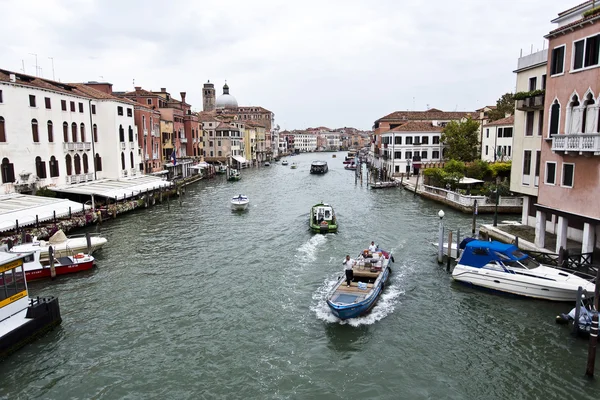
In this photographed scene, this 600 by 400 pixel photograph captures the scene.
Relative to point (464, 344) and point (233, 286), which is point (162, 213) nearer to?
point (233, 286)

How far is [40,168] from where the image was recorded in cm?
3020

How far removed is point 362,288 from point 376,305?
0.78 meters

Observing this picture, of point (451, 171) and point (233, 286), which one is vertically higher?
point (451, 171)

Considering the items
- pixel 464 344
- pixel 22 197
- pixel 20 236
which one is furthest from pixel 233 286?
pixel 22 197

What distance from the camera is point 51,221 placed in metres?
25.1

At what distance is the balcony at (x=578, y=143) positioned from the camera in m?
14.5

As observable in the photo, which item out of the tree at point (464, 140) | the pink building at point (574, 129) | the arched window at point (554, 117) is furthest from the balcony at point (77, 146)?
the tree at point (464, 140)

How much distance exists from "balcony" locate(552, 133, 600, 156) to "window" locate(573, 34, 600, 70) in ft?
8.11

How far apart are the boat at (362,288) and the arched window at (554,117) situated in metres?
8.09

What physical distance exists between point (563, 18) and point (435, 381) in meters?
16.7

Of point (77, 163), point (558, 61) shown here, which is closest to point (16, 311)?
point (558, 61)

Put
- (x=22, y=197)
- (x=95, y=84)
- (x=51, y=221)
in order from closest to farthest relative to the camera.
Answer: (x=51, y=221) < (x=22, y=197) < (x=95, y=84)

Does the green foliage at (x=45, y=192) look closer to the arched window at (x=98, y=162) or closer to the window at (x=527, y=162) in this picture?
the arched window at (x=98, y=162)

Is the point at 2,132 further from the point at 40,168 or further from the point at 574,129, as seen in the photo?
the point at 574,129
